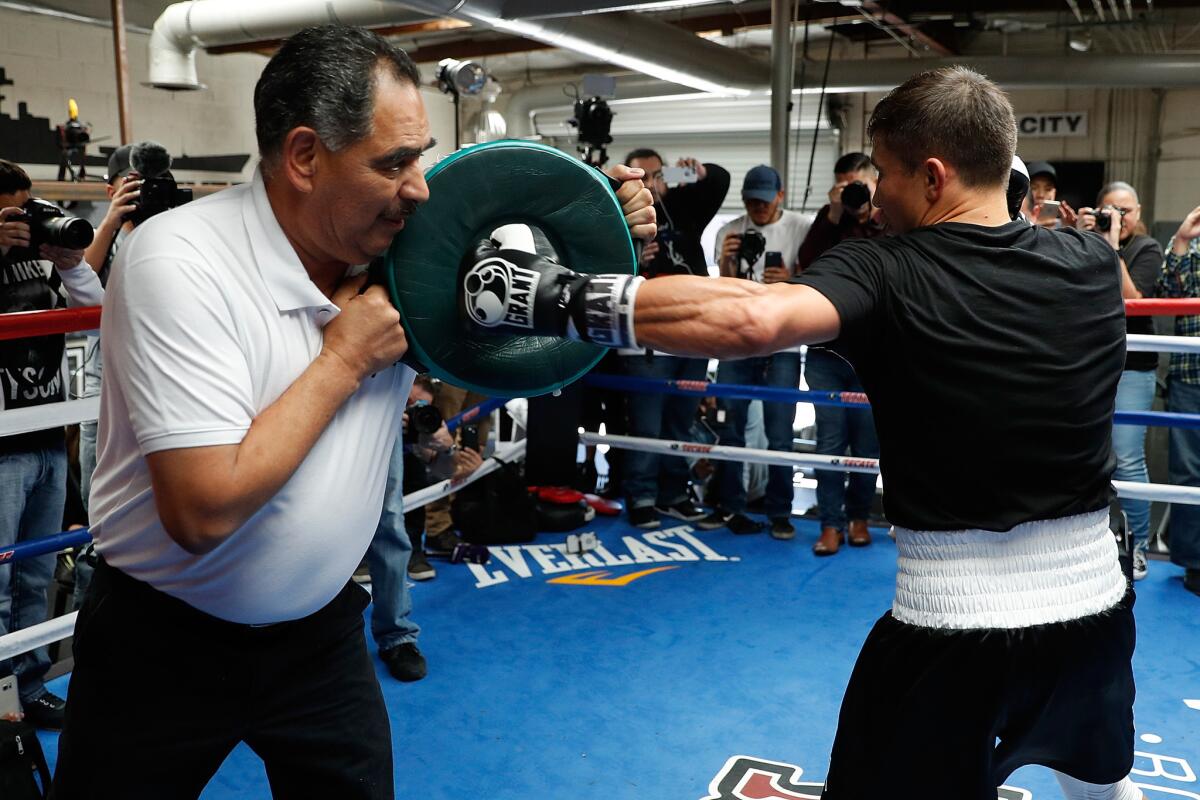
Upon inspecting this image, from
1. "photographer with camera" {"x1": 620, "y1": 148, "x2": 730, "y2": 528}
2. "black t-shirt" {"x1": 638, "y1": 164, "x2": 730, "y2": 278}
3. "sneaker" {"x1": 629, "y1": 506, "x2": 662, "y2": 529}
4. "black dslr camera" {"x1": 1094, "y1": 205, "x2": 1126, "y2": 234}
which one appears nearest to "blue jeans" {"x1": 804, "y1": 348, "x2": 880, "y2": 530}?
"photographer with camera" {"x1": 620, "y1": 148, "x2": 730, "y2": 528}

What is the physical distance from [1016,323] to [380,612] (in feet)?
7.86

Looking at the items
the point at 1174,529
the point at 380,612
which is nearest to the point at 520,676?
the point at 380,612

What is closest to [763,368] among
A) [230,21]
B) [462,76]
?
[462,76]

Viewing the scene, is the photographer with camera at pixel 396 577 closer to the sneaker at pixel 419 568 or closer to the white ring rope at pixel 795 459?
the sneaker at pixel 419 568

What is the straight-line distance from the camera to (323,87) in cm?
124

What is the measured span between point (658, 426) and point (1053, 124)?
7.39 metres

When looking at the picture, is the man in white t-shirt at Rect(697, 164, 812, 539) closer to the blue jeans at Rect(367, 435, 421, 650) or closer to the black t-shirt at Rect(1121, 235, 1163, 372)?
the black t-shirt at Rect(1121, 235, 1163, 372)

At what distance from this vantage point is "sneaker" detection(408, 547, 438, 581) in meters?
4.16

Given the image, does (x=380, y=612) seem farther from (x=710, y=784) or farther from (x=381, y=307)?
(x=381, y=307)

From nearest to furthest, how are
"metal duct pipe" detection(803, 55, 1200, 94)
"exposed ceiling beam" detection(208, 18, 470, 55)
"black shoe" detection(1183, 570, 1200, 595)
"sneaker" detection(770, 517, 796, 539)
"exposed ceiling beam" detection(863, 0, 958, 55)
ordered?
1. "black shoe" detection(1183, 570, 1200, 595)
2. "sneaker" detection(770, 517, 796, 539)
3. "exposed ceiling beam" detection(208, 18, 470, 55)
4. "exposed ceiling beam" detection(863, 0, 958, 55)
5. "metal duct pipe" detection(803, 55, 1200, 94)

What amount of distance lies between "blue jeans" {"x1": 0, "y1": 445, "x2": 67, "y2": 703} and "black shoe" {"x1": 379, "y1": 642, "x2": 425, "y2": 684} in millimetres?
1006

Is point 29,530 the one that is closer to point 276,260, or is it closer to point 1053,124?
point 276,260

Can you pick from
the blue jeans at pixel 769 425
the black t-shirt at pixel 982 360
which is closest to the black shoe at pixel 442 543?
the blue jeans at pixel 769 425

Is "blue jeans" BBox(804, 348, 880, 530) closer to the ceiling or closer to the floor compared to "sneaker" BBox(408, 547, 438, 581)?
closer to the ceiling
